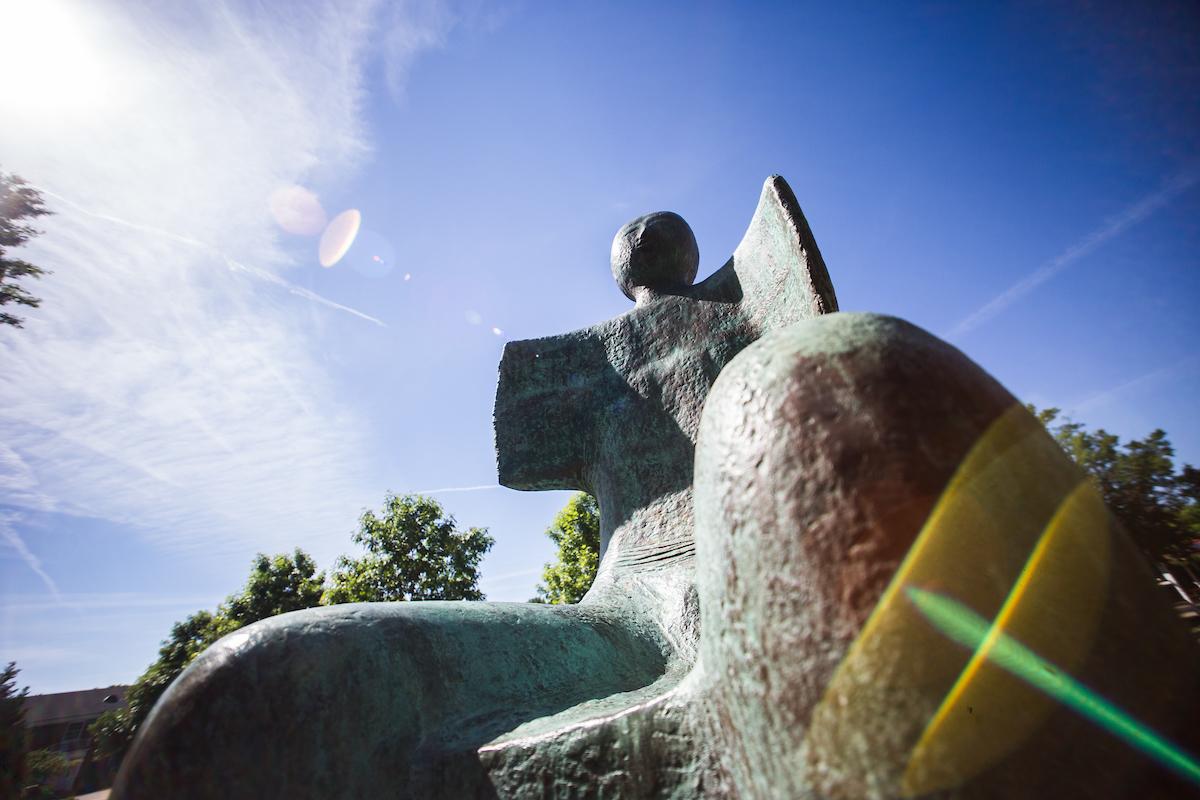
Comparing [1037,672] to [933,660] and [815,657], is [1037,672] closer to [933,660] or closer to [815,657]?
[933,660]

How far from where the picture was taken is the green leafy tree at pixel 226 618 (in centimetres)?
1764

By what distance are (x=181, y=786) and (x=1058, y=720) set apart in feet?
4.04

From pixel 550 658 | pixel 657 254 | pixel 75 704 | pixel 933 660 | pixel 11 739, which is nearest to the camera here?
pixel 933 660

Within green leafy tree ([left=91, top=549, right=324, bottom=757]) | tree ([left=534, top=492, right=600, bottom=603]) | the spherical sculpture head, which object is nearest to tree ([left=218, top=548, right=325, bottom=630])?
green leafy tree ([left=91, top=549, right=324, bottom=757])

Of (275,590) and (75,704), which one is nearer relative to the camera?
(275,590)

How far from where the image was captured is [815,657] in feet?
2.25

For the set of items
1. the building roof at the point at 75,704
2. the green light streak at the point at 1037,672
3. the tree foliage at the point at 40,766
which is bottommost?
the tree foliage at the point at 40,766

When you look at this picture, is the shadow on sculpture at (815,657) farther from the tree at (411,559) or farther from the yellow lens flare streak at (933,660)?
the tree at (411,559)

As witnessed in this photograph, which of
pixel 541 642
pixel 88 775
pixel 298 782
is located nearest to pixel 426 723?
pixel 298 782

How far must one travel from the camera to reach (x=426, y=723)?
1161 millimetres

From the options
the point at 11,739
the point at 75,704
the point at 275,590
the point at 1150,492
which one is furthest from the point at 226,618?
the point at 1150,492

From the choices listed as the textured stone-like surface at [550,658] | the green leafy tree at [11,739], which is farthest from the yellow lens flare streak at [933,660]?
the green leafy tree at [11,739]

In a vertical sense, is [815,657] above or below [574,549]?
below

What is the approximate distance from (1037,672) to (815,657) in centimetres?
24
